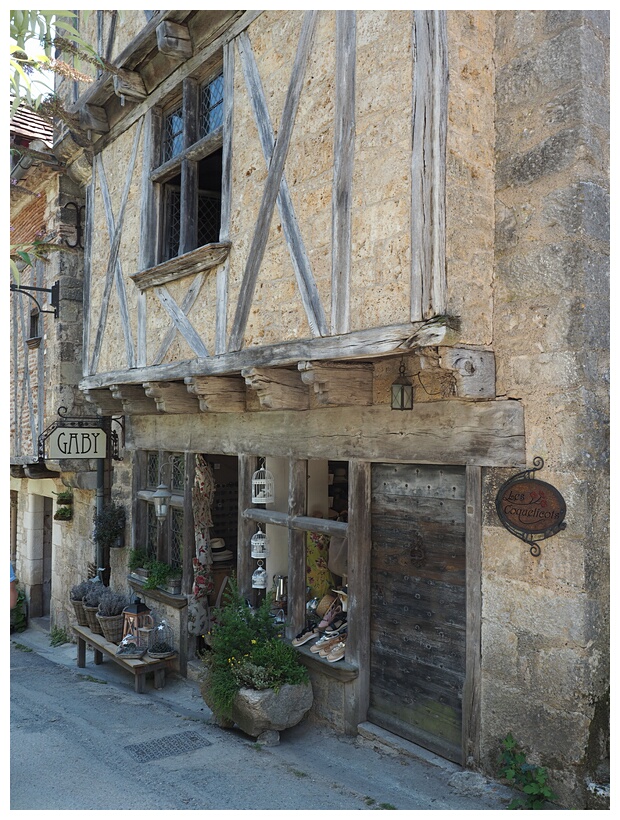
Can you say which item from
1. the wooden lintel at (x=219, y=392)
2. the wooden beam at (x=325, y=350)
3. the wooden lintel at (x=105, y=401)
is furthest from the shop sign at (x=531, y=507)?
the wooden lintel at (x=105, y=401)

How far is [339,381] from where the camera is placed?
14.5 ft

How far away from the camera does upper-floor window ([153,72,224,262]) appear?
5.74 metres

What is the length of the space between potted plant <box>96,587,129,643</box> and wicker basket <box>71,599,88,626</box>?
65cm

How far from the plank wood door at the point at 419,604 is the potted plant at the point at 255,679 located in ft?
1.85

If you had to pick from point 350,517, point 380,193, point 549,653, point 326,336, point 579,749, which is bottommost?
point 579,749

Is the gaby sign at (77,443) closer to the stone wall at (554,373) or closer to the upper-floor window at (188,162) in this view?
the upper-floor window at (188,162)

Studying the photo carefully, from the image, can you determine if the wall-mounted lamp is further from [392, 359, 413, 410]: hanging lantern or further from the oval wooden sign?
the oval wooden sign

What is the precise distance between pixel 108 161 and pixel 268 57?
10.1 ft

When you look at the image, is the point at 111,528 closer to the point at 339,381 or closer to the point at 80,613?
the point at 80,613

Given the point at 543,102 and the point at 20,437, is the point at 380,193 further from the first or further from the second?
the point at 20,437

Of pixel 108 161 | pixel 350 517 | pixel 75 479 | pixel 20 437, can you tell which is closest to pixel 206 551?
pixel 350 517

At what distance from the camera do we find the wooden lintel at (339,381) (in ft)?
14.1

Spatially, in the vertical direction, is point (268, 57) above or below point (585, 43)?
above

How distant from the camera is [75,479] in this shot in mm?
8531
